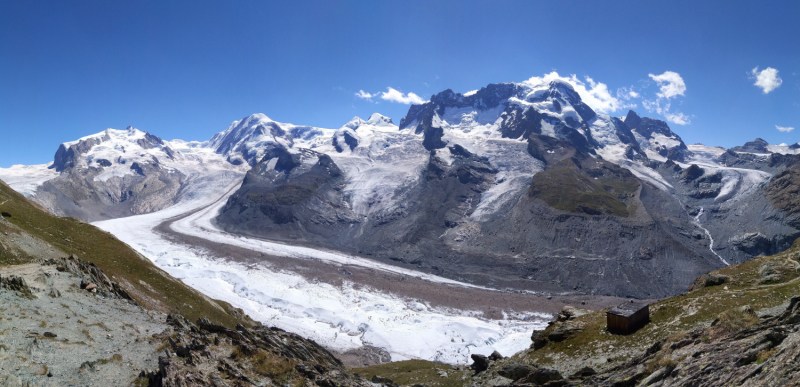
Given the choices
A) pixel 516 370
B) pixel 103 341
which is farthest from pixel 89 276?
pixel 516 370

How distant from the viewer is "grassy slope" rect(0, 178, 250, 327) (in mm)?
39156

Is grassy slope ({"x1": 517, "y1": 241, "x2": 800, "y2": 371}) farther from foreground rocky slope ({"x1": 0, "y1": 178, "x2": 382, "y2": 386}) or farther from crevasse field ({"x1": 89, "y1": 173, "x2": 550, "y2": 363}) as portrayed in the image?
crevasse field ({"x1": 89, "y1": 173, "x2": 550, "y2": 363})

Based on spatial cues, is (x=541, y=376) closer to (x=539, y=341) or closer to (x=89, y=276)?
(x=539, y=341)

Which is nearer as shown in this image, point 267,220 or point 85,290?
point 85,290

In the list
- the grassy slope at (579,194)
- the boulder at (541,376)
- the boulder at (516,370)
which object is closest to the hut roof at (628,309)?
the boulder at (541,376)

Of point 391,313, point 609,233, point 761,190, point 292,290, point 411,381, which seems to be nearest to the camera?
point 411,381

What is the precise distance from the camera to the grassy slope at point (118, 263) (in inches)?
1542

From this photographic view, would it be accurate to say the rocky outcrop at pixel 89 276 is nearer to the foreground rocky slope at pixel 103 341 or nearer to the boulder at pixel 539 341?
the foreground rocky slope at pixel 103 341

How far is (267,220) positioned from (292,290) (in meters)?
101

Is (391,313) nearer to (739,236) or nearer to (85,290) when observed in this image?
(85,290)

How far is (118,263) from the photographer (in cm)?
4316

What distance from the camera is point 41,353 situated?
1864 centimetres

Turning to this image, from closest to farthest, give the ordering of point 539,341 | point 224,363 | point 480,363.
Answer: point 224,363
point 539,341
point 480,363

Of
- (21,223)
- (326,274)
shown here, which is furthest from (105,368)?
(326,274)
